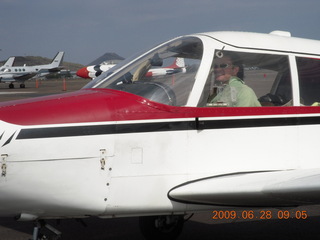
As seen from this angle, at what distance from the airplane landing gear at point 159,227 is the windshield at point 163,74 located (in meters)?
1.49

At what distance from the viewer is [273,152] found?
4.39 metres

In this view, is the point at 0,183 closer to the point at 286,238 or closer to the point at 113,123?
the point at 113,123

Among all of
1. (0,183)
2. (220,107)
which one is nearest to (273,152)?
(220,107)

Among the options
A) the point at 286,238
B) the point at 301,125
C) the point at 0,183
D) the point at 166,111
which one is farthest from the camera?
the point at 286,238

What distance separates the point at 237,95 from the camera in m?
4.51

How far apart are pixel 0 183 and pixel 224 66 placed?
1.97 m

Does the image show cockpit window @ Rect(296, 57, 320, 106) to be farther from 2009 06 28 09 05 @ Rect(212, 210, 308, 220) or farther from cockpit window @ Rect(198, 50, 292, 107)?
2009 06 28 09 05 @ Rect(212, 210, 308, 220)

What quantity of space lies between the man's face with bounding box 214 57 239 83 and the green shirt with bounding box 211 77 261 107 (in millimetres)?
50

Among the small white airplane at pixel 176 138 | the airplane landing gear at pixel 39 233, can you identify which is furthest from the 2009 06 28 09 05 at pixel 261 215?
the airplane landing gear at pixel 39 233

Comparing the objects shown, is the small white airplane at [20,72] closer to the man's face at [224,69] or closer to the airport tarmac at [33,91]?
the airport tarmac at [33,91]

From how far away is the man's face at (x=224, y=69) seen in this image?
450cm

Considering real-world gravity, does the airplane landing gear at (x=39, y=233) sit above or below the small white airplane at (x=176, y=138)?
below

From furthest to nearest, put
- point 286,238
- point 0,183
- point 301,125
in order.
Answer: point 286,238 < point 301,125 < point 0,183

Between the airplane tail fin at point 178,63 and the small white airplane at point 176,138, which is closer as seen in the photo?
the small white airplane at point 176,138
